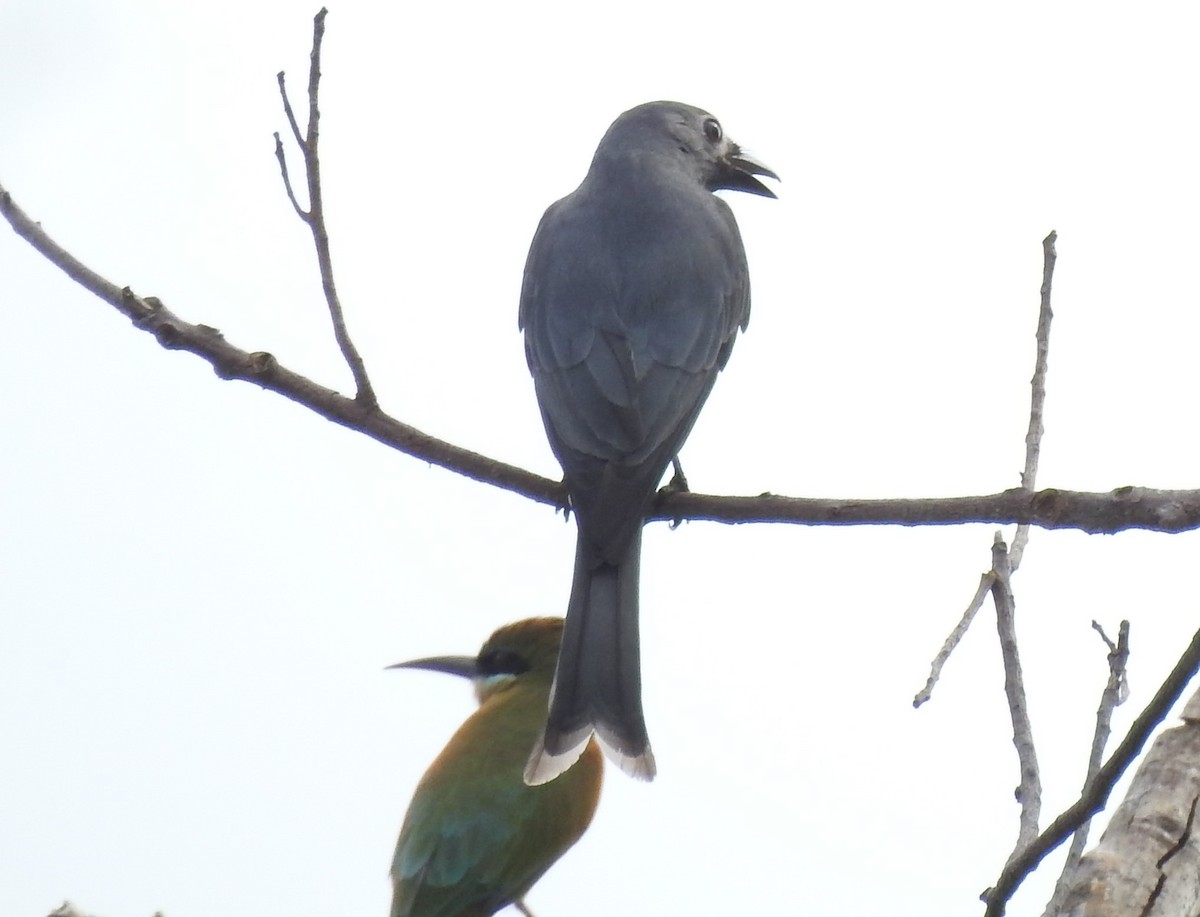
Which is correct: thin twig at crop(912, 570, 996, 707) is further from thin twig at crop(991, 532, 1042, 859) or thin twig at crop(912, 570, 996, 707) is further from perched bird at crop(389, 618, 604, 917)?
perched bird at crop(389, 618, 604, 917)

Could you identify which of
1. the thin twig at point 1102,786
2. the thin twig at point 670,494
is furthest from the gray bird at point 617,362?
the thin twig at point 1102,786

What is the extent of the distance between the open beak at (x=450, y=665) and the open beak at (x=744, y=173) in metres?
2.44

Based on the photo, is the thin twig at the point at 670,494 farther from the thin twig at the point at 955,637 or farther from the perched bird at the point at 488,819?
the perched bird at the point at 488,819

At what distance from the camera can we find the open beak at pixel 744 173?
6508 mm

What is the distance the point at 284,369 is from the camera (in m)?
3.71

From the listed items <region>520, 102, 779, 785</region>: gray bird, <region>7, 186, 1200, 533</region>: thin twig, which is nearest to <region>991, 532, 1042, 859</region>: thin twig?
<region>7, 186, 1200, 533</region>: thin twig

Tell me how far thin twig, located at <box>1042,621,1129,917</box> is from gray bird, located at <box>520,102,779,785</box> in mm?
1222

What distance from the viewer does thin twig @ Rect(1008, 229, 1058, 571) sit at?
3.37m

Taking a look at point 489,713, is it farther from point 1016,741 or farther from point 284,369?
point 1016,741

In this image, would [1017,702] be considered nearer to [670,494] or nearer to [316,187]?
[670,494]

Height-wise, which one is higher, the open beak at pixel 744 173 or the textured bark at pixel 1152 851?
the open beak at pixel 744 173

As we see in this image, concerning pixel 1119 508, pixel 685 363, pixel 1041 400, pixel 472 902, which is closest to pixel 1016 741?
pixel 1119 508

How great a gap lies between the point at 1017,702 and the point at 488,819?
6.68ft

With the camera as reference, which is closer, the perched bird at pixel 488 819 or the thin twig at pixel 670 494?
the thin twig at pixel 670 494
